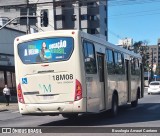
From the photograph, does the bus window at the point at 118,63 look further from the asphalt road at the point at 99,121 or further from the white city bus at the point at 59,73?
the white city bus at the point at 59,73

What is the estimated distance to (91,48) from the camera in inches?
567

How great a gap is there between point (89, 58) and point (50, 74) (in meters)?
1.50

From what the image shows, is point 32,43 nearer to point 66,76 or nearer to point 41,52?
point 41,52

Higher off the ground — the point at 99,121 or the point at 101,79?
the point at 101,79

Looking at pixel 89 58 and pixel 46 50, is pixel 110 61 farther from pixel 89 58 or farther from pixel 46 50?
pixel 46 50

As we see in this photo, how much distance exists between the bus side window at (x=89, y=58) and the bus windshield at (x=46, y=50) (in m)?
0.63

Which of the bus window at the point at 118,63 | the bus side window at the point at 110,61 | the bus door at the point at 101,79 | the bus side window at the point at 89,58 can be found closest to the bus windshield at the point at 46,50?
the bus side window at the point at 89,58

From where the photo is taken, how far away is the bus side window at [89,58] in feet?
45.0

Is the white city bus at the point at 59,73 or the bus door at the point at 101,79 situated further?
the bus door at the point at 101,79

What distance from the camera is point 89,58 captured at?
1403 centimetres

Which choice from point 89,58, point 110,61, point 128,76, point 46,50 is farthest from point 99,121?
point 128,76

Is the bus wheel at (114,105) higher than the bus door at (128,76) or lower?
lower

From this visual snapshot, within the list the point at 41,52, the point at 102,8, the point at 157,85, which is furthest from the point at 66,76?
the point at 102,8

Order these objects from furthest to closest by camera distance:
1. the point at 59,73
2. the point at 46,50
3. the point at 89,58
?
1. the point at 89,58
2. the point at 46,50
3. the point at 59,73
